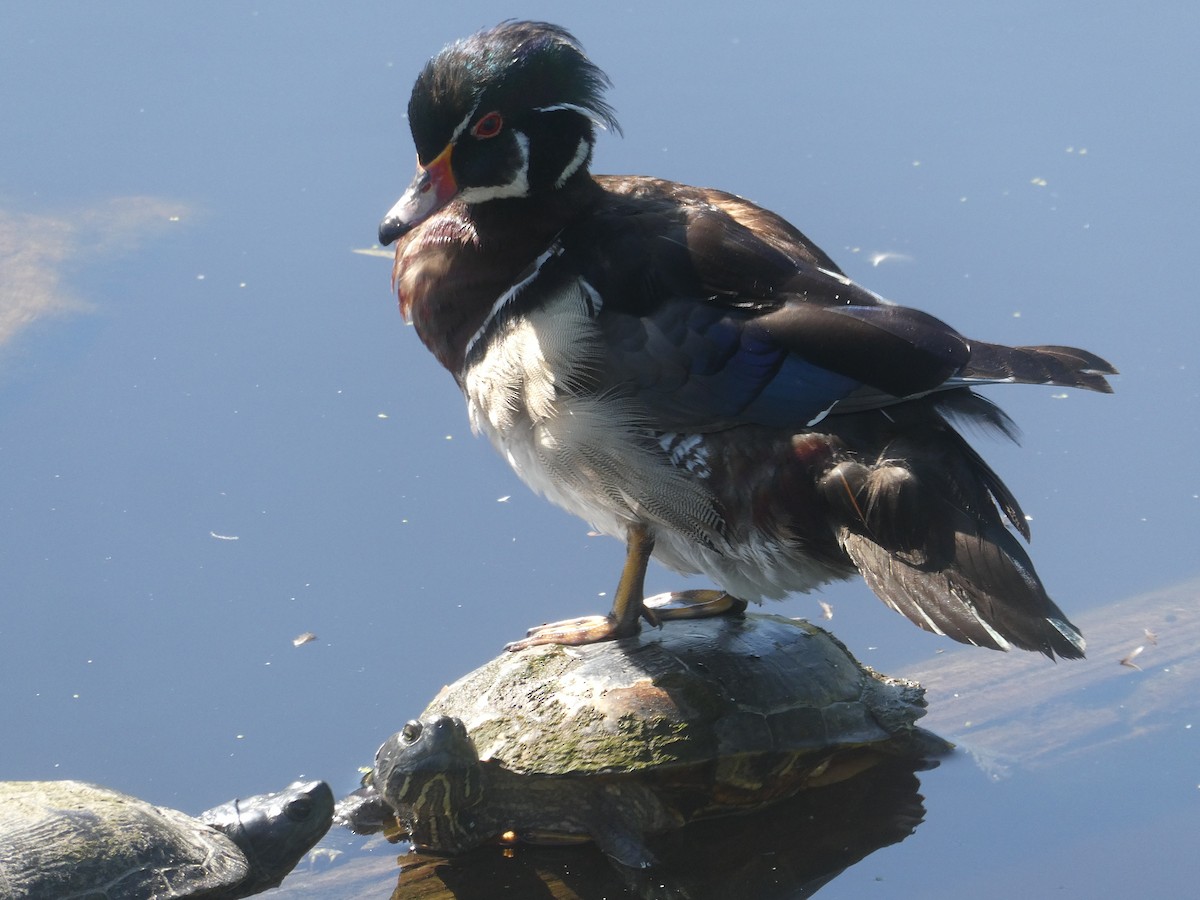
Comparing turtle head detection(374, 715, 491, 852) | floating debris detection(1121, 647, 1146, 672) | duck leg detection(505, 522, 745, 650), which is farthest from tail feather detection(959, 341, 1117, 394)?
turtle head detection(374, 715, 491, 852)

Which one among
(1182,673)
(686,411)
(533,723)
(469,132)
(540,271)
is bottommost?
→ (1182,673)

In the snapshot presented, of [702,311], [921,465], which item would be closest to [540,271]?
[702,311]

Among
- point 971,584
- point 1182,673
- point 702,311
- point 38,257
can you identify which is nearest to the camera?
point 971,584

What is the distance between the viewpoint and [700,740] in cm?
299

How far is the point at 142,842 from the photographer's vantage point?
2.81 metres

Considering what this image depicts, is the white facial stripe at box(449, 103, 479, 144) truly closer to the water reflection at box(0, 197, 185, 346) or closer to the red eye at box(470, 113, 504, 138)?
the red eye at box(470, 113, 504, 138)

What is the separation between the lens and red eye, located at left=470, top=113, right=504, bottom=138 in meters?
3.07

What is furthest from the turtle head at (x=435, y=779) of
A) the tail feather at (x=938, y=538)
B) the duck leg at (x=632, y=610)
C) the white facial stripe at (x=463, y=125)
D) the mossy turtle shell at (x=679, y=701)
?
the white facial stripe at (x=463, y=125)

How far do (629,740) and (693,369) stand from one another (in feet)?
2.66

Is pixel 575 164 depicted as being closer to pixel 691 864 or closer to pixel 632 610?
pixel 632 610

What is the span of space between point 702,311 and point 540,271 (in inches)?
16.4

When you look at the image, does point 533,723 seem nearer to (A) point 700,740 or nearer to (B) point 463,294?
(A) point 700,740

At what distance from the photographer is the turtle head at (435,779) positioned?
9.45 feet

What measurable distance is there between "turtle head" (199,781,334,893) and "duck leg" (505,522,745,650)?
0.63 metres
